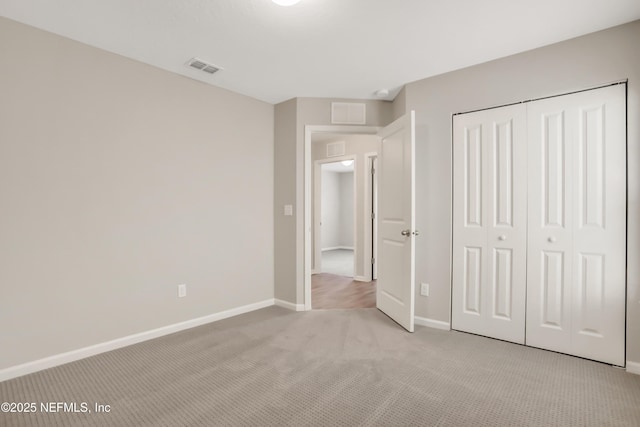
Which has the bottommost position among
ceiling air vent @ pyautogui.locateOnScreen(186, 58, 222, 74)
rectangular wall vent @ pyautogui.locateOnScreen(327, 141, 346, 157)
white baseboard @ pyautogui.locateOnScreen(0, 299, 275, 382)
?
white baseboard @ pyautogui.locateOnScreen(0, 299, 275, 382)

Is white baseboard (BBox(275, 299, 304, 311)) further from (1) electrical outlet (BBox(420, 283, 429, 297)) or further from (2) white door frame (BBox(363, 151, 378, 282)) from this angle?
(2) white door frame (BBox(363, 151, 378, 282))

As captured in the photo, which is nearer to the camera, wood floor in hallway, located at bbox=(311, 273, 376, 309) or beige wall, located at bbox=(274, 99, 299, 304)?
beige wall, located at bbox=(274, 99, 299, 304)

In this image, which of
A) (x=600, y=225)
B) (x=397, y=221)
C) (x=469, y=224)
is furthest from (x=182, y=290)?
(x=600, y=225)

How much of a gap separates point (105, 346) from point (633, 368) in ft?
13.2

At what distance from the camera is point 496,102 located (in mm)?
2828

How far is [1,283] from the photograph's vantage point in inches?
83.9

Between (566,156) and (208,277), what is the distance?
11.4ft

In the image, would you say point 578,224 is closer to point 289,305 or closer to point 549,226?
point 549,226

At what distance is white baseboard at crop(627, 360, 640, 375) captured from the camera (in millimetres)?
2219

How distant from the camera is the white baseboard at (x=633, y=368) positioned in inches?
87.3

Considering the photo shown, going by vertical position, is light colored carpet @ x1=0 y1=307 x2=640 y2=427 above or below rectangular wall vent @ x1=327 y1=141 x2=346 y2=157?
below

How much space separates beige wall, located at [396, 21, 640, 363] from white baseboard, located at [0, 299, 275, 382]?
215 cm

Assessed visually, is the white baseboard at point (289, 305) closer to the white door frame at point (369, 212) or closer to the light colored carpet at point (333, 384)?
the light colored carpet at point (333, 384)

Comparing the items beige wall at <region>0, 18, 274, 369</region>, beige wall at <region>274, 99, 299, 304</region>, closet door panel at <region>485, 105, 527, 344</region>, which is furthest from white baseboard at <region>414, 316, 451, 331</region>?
beige wall at <region>0, 18, 274, 369</region>
